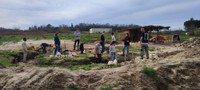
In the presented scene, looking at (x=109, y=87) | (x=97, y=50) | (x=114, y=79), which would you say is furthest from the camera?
(x=97, y=50)

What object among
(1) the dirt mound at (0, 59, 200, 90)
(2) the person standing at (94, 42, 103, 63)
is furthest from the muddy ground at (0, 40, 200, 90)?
(2) the person standing at (94, 42, 103, 63)

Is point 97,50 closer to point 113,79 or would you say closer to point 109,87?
point 113,79

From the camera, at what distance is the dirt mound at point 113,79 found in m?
4.89

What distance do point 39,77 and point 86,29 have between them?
183 ft

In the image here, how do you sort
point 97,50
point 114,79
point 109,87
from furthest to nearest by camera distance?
1. point 97,50
2. point 114,79
3. point 109,87

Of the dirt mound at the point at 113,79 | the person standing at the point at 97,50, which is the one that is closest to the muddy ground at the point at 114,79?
the dirt mound at the point at 113,79

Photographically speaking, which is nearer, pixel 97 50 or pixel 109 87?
pixel 109 87

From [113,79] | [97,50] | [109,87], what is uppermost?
[97,50]

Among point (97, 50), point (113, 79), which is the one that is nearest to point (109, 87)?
point (113, 79)

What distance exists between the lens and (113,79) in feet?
16.6

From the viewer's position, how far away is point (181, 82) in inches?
210

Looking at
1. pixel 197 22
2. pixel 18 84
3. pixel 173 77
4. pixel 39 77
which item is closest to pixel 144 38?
pixel 173 77

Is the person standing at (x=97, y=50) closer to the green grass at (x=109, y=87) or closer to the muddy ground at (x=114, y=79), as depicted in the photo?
the muddy ground at (x=114, y=79)

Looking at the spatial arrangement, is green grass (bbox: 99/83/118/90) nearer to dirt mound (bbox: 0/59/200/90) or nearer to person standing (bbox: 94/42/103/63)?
dirt mound (bbox: 0/59/200/90)
